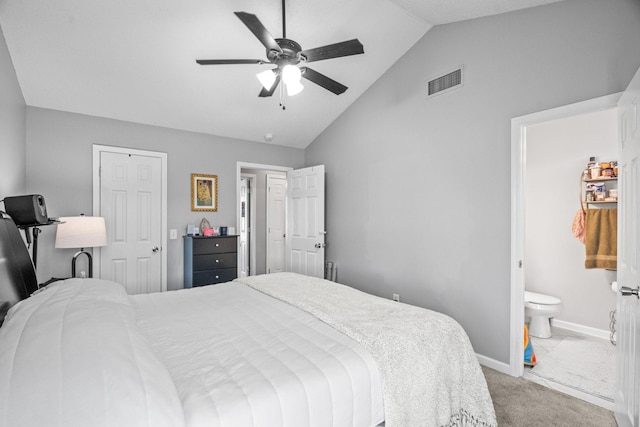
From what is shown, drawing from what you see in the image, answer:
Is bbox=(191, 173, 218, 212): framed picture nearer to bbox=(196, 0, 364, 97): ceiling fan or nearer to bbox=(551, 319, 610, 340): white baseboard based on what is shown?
bbox=(196, 0, 364, 97): ceiling fan

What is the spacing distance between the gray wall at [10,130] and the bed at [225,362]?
1.03 m

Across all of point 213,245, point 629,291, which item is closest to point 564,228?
point 629,291

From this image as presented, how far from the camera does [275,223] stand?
6.15 m

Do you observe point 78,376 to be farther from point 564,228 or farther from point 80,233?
point 564,228

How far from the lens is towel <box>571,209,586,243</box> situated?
3545 millimetres

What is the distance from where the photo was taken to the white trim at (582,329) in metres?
3.43

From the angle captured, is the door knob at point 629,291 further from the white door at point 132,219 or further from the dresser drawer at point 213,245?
the white door at point 132,219

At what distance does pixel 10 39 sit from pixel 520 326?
476cm

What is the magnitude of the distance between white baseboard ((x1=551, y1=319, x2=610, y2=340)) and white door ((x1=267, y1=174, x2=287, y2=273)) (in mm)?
4342

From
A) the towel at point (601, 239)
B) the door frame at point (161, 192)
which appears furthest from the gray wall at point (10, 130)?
the towel at point (601, 239)

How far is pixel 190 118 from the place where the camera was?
13.0 ft

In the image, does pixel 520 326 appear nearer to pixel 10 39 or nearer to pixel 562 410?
pixel 562 410

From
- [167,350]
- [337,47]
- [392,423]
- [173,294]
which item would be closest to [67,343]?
[167,350]

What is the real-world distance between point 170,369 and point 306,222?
3.46 m
